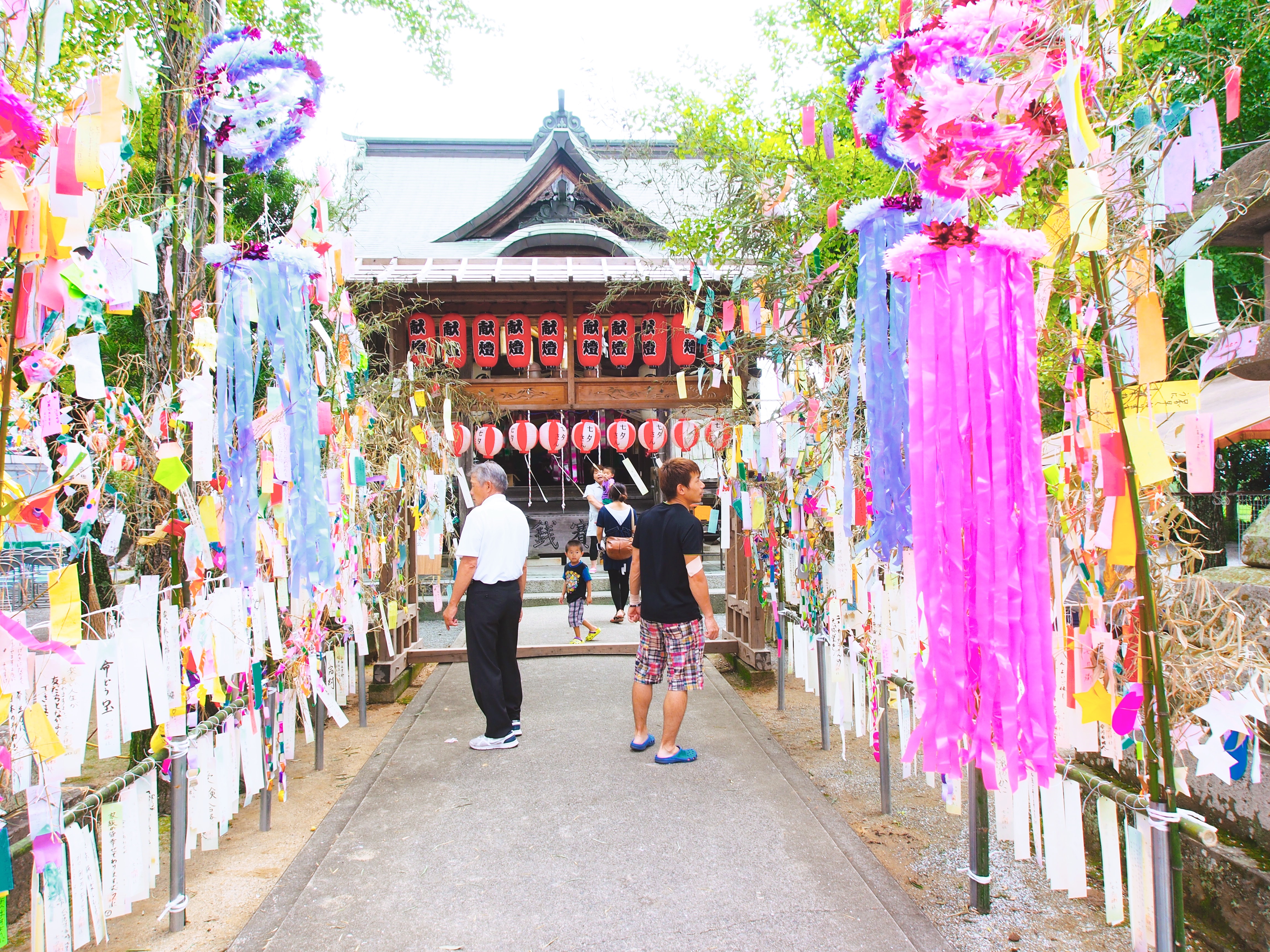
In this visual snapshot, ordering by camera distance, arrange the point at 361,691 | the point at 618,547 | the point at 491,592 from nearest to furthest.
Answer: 1. the point at 491,592
2. the point at 361,691
3. the point at 618,547

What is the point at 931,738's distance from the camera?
2164mm

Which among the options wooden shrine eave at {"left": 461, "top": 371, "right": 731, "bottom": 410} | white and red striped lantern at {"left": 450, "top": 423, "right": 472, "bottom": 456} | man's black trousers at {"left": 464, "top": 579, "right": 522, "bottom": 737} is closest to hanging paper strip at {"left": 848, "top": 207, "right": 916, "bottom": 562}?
man's black trousers at {"left": 464, "top": 579, "right": 522, "bottom": 737}

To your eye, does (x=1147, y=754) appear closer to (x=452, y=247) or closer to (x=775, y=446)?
(x=775, y=446)

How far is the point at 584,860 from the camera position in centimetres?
295

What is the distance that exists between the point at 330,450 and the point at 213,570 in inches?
53.6

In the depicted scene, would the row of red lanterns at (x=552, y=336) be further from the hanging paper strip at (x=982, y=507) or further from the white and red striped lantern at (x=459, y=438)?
the hanging paper strip at (x=982, y=507)

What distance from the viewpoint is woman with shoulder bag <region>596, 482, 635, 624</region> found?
7.19 metres

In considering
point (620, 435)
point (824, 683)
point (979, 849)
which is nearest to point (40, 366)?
point (979, 849)

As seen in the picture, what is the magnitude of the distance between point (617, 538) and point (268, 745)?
14.6 feet

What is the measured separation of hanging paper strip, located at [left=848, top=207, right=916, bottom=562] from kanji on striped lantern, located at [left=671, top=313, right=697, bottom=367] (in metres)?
4.97

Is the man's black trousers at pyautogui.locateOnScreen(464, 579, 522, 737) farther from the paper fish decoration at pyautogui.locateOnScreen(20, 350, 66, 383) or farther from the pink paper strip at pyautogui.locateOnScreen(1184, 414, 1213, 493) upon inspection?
the pink paper strip at pyautogui.locateOnScreen(1184, 414, 1213, 493)

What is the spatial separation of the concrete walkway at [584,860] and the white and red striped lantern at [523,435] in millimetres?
4629

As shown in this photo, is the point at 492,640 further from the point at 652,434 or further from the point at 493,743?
the point at 652,434

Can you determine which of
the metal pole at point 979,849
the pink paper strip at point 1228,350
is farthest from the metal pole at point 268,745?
the pink paper strip at point 1228,350
